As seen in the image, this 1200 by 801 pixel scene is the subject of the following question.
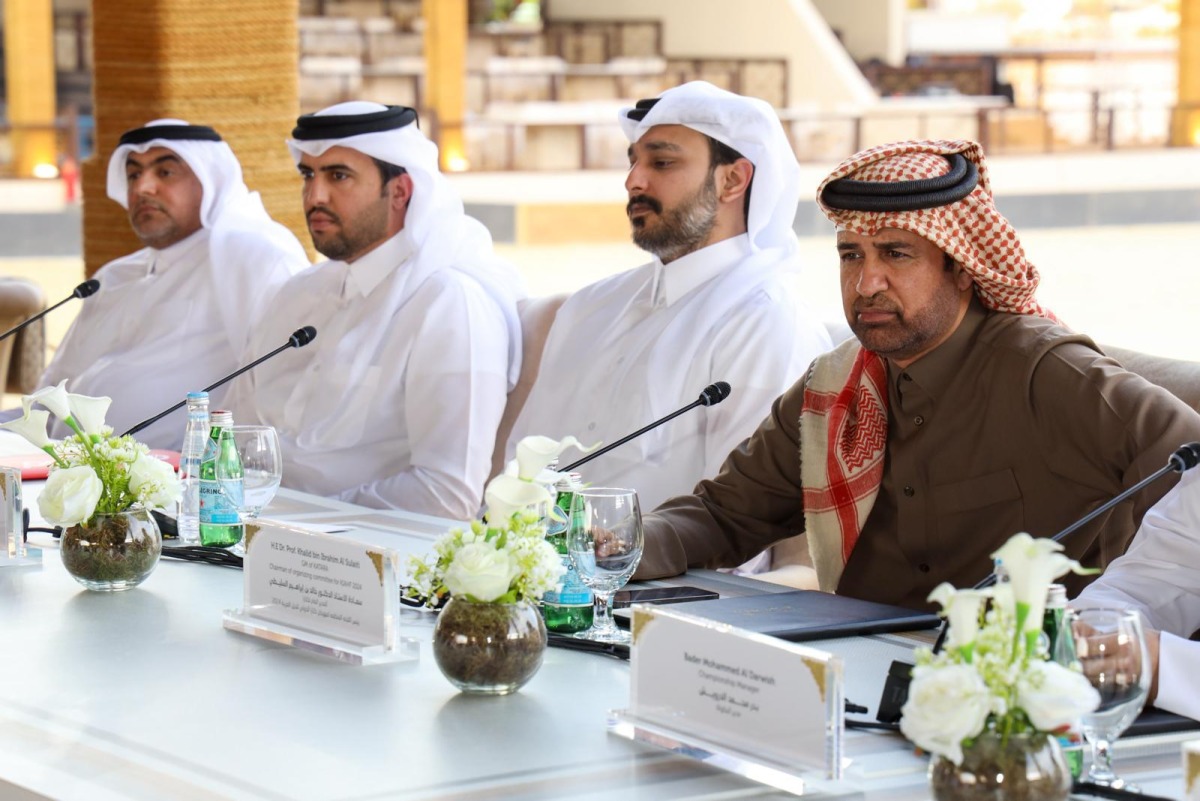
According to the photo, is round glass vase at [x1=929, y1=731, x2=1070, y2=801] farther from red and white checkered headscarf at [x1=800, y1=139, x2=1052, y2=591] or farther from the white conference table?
red and white checkered headscarf at [x1=800, y1=139, x2=1052, y2=591]

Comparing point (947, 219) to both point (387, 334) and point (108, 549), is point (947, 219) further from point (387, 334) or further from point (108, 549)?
point (387, 334)

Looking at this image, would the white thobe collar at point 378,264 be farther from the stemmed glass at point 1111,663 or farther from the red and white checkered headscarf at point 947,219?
the stemmed glass at point 1111,663

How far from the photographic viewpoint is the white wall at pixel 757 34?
2020cm

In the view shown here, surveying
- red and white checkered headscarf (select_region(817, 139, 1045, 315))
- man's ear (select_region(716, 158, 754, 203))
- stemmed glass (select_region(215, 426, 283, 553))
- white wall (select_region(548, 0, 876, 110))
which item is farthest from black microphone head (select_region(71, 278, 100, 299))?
white wall (select_region(548, 0, 876, 110))

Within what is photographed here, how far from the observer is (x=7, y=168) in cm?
1524

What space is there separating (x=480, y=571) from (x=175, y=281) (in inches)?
124

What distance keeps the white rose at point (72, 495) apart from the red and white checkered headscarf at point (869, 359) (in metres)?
1.02

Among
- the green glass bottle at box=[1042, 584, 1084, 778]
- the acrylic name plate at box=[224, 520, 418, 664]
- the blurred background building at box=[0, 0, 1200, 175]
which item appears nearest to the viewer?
the green glass bottle at box=[1042, 584, 1084, 778]

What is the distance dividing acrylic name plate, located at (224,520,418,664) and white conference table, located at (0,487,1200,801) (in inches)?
0.8

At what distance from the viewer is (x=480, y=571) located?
164 centimetres

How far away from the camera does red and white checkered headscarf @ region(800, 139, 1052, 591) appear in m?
2.41

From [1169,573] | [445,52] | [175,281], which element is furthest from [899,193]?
[445,52]

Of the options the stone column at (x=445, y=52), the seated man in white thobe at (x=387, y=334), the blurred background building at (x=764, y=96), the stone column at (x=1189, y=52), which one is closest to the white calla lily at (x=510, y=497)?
the seated man in white thobe at (x=387, y=334)

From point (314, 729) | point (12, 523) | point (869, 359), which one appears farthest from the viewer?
point (869, 359)
